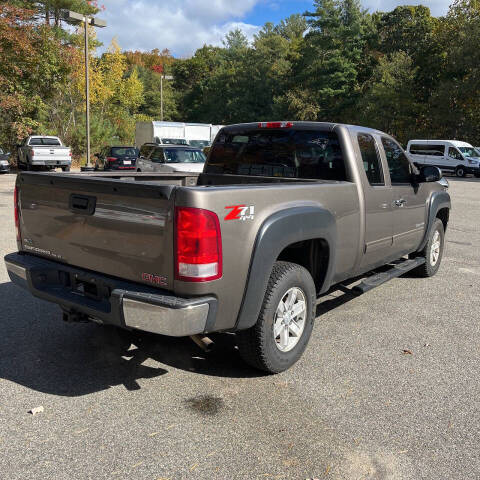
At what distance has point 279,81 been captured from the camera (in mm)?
61156

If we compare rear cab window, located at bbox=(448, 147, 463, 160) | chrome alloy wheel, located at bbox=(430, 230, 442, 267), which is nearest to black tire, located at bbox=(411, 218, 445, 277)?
chrome alloy wheel, located at bbox=(430, 230, 442, 267)

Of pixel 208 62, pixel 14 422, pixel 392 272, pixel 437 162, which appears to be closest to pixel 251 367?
pixel 14 422

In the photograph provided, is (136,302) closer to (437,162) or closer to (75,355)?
(75,355)

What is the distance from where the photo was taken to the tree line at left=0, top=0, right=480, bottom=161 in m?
29.5

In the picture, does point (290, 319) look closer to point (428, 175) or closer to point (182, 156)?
point (428, 175)

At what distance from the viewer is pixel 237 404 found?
3.34 m

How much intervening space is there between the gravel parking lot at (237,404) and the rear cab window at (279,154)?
4.94 ft

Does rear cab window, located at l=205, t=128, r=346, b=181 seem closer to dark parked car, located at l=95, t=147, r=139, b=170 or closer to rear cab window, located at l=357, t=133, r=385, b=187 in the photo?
rear cab window, located at l=357, t=133, r=385, b=187

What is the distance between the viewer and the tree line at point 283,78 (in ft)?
96.8

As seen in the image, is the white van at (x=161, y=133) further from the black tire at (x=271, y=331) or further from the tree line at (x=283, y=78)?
the black tire at (x=271, y=331)

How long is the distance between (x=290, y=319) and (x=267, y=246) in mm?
760

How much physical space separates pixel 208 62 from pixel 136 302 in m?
83.3

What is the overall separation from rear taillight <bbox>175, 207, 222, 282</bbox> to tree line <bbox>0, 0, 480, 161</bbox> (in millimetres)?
24797

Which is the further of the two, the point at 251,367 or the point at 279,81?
the point at 279,81
